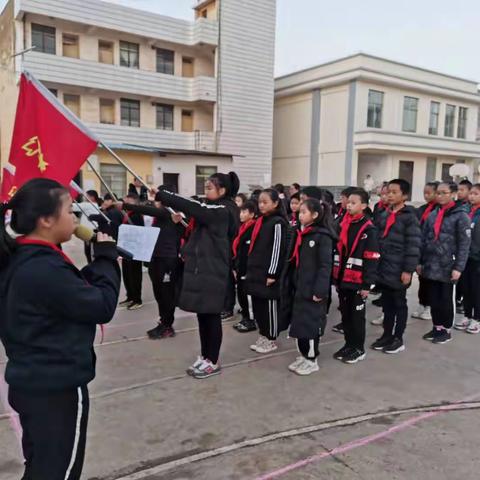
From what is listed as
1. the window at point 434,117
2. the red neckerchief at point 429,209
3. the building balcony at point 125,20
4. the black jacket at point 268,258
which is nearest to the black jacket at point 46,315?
the black jacket at point 268,258

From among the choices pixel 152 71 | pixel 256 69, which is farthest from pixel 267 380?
pixel 256 69

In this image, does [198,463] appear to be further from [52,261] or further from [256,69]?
[256,69]

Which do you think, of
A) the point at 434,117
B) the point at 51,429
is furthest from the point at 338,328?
the point at 434,117

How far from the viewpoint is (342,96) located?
91.5ft

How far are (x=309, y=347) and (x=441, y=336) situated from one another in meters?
1.86

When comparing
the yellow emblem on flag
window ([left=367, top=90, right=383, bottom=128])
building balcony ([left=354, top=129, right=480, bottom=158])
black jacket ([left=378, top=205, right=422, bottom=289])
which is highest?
window ([left=367, top=90, right=383, bottom=128])

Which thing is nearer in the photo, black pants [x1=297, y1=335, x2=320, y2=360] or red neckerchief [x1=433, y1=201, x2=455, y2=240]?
black pants [x1=297, y1=335, x2=320, y2=360]

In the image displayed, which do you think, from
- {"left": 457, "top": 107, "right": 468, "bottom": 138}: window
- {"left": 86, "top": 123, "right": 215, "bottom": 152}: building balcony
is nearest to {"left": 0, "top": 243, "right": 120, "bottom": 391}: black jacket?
{"left": 86, "top": 123, "right": 215, "bottom": 152}: building balcony

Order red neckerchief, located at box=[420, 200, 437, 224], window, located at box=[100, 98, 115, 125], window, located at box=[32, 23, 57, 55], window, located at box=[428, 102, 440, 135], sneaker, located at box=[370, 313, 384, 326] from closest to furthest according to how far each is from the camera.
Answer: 1. red neckerchief, located at box=[420, 200, 437, 224]
2. sneaker, located at box=[370, 313, 384, 326]
3. window, located at box=[32, 23, 57, 55]
4. window, located at box=[100, 98, 115, 125]
5. window, located at box=[428, 102, 440, 135]

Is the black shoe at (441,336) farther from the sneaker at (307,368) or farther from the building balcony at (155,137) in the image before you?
the building balcony at (155,137)

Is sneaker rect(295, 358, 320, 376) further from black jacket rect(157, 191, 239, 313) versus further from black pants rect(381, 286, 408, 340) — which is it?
black pants rect(381, 286, 408, 340)

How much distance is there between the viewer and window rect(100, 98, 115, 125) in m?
23.8

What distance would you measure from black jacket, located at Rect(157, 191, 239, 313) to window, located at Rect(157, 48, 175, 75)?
23.5m

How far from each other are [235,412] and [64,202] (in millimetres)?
2186
